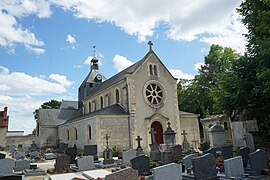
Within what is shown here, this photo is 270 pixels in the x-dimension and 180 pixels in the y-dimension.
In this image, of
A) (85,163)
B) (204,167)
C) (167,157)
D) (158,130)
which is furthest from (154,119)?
(204,167)

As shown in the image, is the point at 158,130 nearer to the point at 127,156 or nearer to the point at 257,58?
the point at 127,156

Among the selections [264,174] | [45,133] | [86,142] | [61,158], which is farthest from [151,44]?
[45,133]

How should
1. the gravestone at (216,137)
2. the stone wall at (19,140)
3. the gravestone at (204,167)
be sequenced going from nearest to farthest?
the gravestone at (204,167), the gravestone at (216,137), the stone wall at (19,140)

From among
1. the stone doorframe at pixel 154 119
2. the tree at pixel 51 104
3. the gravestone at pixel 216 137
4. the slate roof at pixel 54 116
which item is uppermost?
the tree at pixel 51 104

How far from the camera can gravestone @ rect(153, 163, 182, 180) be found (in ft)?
21.7

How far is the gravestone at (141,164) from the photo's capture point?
381 inches

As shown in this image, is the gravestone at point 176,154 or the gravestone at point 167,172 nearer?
the gravestone at point 167,172

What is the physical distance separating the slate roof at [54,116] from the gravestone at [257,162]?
3016 centimetres

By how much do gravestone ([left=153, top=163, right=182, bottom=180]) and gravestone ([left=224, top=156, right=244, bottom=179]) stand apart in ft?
6.44

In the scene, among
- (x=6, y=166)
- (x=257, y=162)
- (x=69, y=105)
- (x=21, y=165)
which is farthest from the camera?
(x=69, y=105)

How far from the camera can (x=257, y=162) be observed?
7.98m

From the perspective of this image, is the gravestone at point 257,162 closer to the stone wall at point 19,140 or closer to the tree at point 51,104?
the stone wall at point 19,140

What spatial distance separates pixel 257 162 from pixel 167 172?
136 inches

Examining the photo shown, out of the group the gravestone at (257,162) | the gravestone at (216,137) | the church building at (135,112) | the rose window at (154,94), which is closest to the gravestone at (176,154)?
the gravestone at (216,137)
